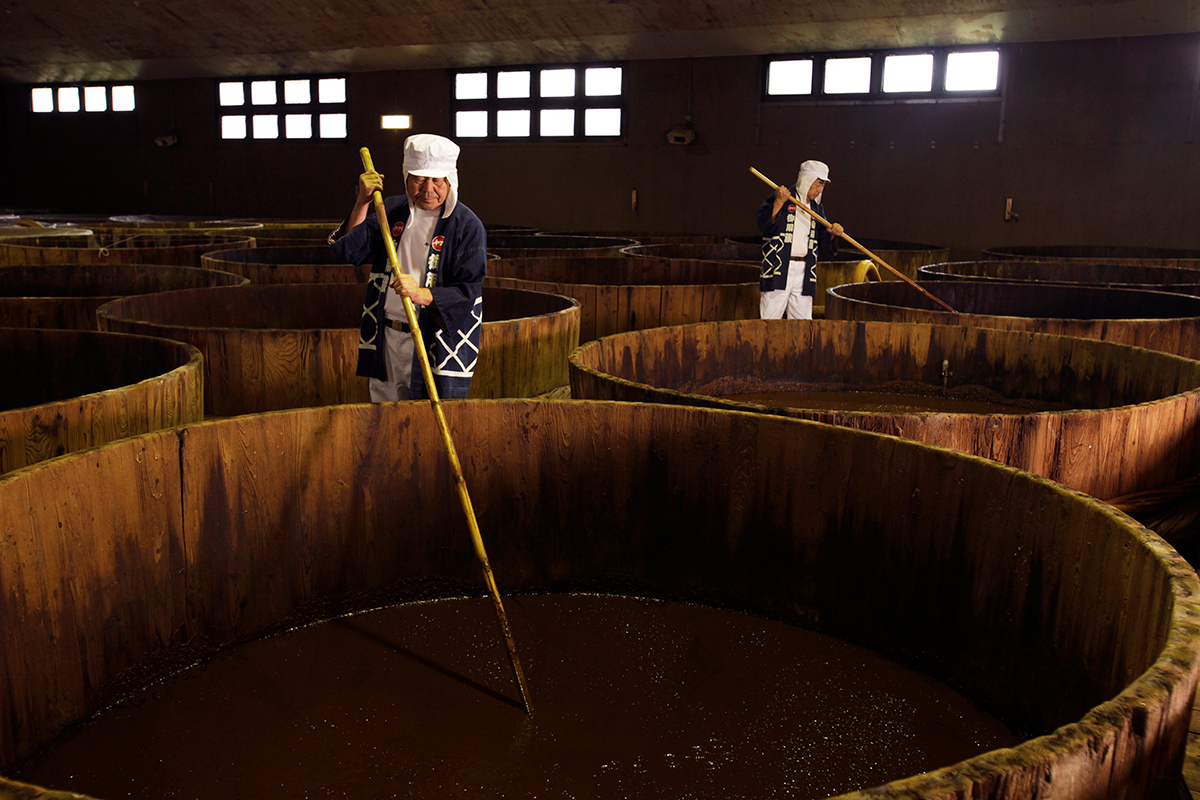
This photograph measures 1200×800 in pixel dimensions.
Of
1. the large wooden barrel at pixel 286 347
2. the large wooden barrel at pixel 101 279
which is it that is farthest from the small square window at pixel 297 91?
the large wooden barrel at pixel 286 347

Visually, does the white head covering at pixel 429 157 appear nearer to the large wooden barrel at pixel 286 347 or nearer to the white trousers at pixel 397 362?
the white trousers at pixel 397 362

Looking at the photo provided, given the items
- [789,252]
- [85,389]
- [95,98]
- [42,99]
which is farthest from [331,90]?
[85,389]

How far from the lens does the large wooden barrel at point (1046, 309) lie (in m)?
4.64

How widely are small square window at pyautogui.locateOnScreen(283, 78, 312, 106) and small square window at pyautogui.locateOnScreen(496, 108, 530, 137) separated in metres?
3.74

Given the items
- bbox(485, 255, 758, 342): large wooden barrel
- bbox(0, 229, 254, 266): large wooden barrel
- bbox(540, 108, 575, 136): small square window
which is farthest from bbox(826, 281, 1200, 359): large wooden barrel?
bbox(540, 108, 575, 136): small square window

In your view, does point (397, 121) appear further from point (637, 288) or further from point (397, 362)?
point (397, 362)

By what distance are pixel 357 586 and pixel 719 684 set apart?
1.07m

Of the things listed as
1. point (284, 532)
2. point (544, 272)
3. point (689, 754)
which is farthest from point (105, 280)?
point (689, 754)

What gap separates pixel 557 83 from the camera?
1456 centimetres

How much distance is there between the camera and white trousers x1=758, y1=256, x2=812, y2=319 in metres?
6.55

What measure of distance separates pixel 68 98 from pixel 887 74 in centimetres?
1534

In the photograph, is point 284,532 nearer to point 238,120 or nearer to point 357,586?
point 357,586

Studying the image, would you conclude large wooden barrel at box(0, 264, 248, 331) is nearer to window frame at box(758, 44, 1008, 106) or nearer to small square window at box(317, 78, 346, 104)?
window frame at box(758, 44, 1008, 106)

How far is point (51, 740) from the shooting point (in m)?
2.16
